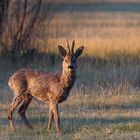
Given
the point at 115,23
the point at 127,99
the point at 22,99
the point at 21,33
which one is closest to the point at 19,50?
the point at 21,33

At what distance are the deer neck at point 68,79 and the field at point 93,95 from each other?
2.71 feet

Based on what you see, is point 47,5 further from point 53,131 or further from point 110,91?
point 53,131

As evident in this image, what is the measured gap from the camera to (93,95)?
651 inches

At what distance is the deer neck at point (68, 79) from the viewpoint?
42.1ft

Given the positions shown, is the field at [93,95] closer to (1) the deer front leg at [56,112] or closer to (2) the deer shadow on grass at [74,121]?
(2) the deer shadow on grass at [74,121]

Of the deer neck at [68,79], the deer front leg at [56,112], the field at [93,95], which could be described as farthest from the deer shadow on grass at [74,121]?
the deer neck at [68,79]

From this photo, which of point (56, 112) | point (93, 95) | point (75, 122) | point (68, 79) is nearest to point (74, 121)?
point (75, 122)

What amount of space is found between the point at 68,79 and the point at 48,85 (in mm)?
565

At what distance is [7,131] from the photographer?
12906 millimetres

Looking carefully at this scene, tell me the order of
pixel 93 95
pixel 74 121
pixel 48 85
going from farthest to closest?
pixel 93 95 → pixel 74 121 → pixel 48 85

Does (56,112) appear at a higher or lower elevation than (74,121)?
higher

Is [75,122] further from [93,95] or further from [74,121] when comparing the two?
[93,95]

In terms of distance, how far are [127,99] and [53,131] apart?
11.8 feet

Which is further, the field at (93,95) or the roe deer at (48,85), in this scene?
the field at (93,95)
